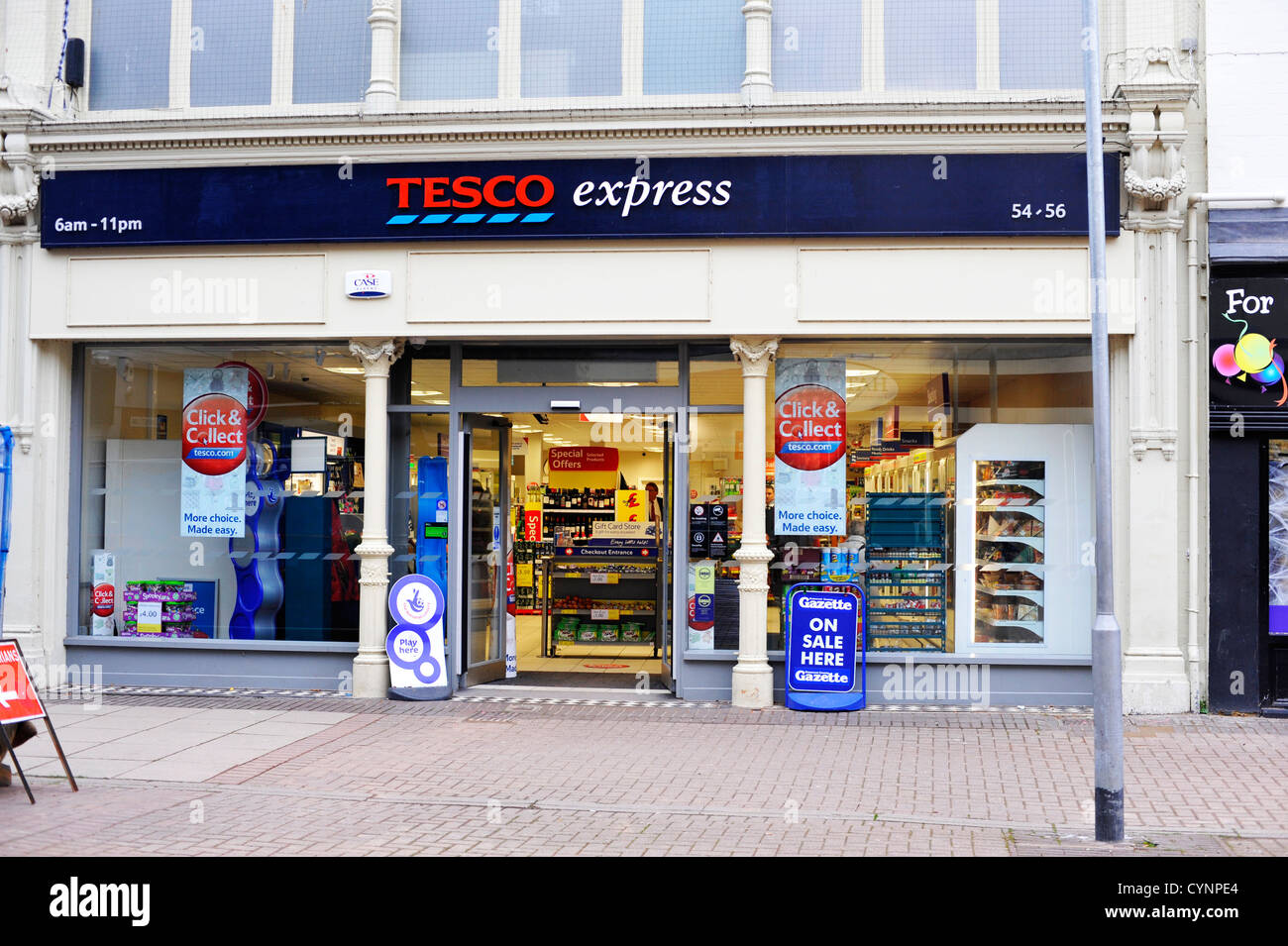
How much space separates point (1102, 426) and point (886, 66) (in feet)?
18.5

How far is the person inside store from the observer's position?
7.32 metres

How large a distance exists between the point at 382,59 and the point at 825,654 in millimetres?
7331

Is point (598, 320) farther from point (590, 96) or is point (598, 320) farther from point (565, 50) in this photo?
point (565, 50)

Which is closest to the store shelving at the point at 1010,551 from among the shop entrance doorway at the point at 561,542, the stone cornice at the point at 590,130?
the shop entrance doorway at the point at 561,542

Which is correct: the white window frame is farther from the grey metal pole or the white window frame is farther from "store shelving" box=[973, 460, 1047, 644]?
the grey metal pole

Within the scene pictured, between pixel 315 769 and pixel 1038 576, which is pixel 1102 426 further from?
pixel 315 769

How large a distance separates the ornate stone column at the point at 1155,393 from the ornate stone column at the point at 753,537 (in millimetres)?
3352

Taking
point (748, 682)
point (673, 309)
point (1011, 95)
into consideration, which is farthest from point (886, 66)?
point (748, 682)

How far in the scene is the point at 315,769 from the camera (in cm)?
823

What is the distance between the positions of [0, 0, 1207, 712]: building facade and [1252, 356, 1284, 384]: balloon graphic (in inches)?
25.1

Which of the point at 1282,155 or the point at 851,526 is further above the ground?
the point at 1282,155

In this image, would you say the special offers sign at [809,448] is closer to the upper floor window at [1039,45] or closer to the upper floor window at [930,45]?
the upper floor window at [930,45]

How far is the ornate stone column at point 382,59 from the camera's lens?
11.2m

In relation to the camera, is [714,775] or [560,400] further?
[560,400]
